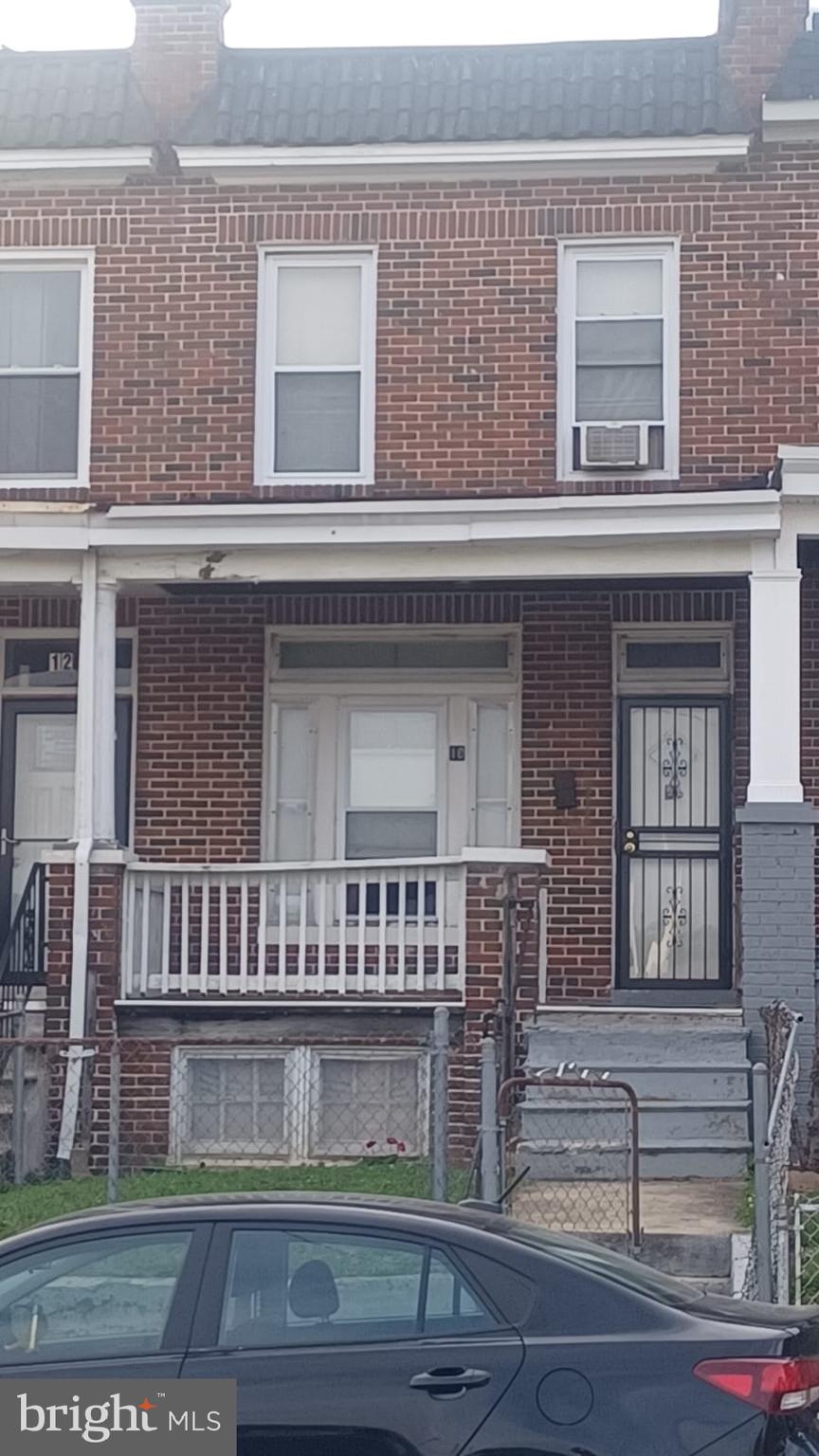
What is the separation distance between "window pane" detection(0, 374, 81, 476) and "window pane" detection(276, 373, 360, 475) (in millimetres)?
1541

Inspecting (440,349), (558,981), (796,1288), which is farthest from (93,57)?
(796,1288)

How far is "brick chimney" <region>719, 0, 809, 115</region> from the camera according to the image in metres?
15.2

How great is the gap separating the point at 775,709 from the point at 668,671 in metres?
2.22

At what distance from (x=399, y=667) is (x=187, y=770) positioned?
1.75 metres

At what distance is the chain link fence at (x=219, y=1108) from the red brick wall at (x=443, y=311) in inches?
163

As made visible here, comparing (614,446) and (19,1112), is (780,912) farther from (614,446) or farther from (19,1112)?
(19,1112)

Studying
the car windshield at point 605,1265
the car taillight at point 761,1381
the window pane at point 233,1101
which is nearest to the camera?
the car taillight at point 761,1381

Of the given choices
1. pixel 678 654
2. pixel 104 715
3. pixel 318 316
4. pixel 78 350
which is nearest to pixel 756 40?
pixel 318 316

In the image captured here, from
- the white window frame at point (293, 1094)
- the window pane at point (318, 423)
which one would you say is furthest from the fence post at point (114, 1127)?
the window pane at point (318, 423)

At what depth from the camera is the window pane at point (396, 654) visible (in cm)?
1566

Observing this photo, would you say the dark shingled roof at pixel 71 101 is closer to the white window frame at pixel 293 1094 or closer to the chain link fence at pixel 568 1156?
the white window frame at pixel 293 1094

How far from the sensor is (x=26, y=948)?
49.1ft

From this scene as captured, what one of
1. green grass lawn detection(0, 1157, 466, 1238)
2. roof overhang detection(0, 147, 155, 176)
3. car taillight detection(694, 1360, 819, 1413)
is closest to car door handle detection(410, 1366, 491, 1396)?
car taillight detection(694, 1360, 819, 1413)

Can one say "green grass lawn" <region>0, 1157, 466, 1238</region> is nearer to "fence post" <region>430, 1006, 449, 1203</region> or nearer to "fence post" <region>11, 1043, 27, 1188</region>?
"fence post" <region>11, 1043, 27, 1188</region>
